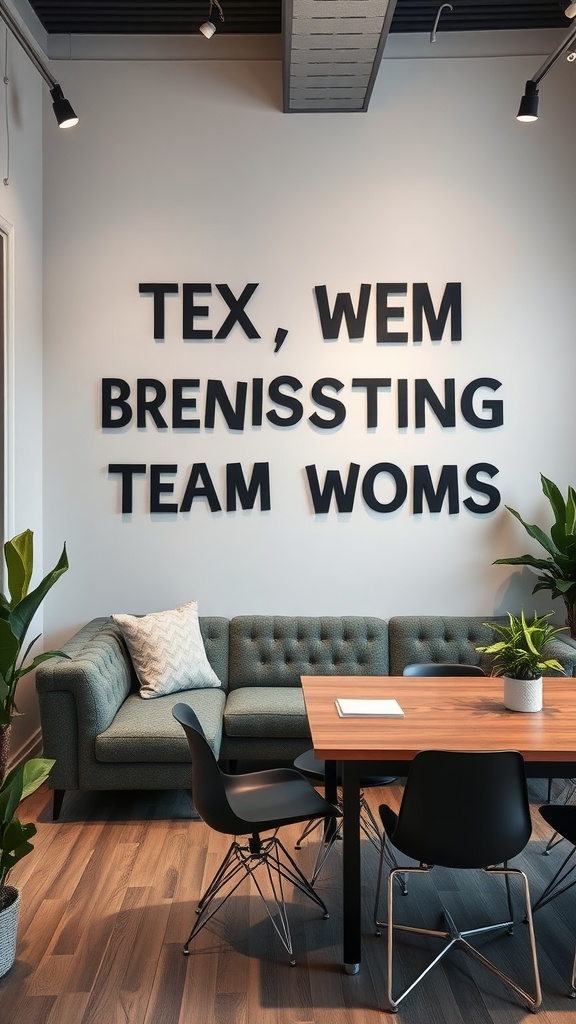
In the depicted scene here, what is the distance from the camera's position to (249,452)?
5207 mm

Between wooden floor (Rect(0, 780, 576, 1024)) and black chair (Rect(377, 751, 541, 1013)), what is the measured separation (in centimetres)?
15

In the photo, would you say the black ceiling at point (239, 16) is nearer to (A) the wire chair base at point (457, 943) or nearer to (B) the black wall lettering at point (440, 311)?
(B) the black wall lettering at point (440, 311)

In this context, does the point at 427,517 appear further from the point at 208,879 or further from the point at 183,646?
the point at 208,879

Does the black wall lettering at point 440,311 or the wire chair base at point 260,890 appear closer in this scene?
the wire chair base at point 260,890

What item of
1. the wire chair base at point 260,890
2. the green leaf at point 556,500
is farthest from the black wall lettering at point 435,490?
the wire chair base at point 260,890

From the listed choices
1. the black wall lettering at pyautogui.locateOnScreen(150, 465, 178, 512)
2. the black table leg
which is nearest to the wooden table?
the black table leg

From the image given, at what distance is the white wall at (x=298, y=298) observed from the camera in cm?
518

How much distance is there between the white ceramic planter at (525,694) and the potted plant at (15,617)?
5.43 ft

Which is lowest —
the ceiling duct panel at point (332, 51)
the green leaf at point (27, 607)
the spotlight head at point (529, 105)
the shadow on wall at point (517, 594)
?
the shadow on wall at point (517, 594)

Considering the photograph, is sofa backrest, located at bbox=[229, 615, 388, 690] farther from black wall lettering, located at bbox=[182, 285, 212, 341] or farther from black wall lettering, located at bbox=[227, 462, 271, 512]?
black wall lettering, located at bbox=[182, 285, 212, 341]

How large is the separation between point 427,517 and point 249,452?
117cm

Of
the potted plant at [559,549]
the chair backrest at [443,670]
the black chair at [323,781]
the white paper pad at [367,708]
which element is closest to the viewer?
the white paper pad at [367,708]

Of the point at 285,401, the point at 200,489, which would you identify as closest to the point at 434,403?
the point at 285,401

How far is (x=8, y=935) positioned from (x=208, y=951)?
0.67m
